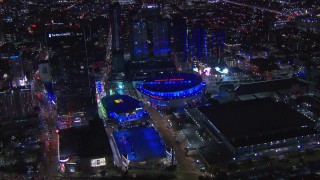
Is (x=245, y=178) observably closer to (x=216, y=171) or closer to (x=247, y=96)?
(x=216, y=171)

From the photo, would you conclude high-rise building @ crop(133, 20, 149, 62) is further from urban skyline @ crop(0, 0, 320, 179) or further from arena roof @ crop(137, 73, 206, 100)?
arena roof @ crop(137, 73, 206, 100)

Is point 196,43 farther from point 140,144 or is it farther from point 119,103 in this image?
point 140,144

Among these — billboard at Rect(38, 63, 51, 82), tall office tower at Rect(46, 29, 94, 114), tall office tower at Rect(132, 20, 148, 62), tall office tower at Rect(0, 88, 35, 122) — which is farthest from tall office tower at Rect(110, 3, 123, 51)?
tall office tower at Rect(0, 88, 35, 122)

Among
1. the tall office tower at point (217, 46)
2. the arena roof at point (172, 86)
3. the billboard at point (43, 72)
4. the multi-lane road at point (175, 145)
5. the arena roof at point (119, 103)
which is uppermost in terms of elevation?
the tall office tower at point (217, 46)

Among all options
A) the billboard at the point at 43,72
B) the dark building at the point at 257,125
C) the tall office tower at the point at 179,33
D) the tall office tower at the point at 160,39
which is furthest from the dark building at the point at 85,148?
the tall office tower at the point at 179,33

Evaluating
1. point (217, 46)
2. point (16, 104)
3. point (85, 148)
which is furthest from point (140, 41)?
point (85, 148)

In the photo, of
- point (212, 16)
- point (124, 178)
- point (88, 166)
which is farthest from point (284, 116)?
point (212, 16)

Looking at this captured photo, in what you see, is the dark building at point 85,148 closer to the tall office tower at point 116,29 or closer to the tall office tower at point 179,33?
the tall office tower at point 116,29
